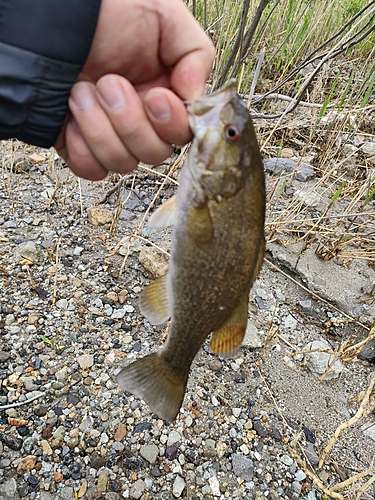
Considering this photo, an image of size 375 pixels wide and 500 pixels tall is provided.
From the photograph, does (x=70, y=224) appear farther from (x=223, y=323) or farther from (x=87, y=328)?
(x=223, y=323)

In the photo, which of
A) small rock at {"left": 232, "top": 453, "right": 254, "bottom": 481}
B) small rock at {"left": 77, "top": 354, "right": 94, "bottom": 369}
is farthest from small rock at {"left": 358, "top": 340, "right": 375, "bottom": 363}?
small rock at {"left": 77, "top": 354, "right": 94, "bottom": 369}

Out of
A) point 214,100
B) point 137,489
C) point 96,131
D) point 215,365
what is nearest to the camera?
point 214,100

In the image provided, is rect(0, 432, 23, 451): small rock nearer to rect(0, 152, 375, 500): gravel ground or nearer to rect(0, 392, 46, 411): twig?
rect(0, 152, 375, 500): gravel ground

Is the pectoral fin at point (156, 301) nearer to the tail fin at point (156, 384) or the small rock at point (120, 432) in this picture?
the tail fin at point (156, 384)

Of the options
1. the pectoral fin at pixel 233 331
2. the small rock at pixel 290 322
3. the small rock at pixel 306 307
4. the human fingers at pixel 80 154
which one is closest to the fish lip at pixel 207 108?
the human fingers at pixel 80 154

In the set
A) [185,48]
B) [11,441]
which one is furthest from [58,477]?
[185,48]

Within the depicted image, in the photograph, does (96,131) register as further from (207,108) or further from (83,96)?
Result: (207,108)
